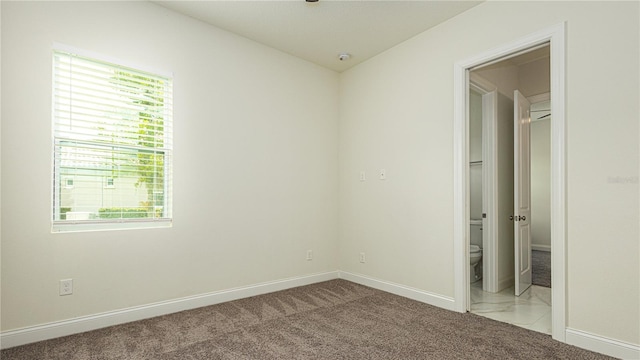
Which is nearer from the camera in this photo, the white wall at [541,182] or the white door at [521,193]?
the white door at [521,193]

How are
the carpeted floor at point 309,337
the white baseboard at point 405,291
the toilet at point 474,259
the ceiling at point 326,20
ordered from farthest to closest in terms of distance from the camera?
1. the toilet at point 474,259
2. the white baseboard at point 405,291
3. the ceiling at point 326,20
4. the carpeted floor at point 309,337

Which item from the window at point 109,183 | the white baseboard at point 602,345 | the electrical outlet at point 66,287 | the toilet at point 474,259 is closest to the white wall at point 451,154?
the white baseboard at point 602,345

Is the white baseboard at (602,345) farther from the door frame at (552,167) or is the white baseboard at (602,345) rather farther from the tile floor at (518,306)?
the tile floor at (518,306)

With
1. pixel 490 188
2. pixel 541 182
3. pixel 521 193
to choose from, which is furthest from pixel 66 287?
pixel 541 182

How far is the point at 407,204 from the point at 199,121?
229 cm

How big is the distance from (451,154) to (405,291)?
1.50 meters

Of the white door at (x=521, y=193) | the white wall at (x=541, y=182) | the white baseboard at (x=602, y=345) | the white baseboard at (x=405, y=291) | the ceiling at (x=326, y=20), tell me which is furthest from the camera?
the white wall at (x=541, y=182)

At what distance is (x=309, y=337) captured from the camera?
2.55 meters

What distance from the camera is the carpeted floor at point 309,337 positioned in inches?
89.6

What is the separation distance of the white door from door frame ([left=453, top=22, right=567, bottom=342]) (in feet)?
3.28

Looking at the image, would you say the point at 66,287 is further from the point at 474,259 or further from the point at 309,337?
the point at 474,259

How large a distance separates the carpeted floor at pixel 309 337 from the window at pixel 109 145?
872 mm

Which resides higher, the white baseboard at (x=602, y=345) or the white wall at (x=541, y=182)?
the white wall at (x=541, y=182)

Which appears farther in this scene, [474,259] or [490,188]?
[474,259]
